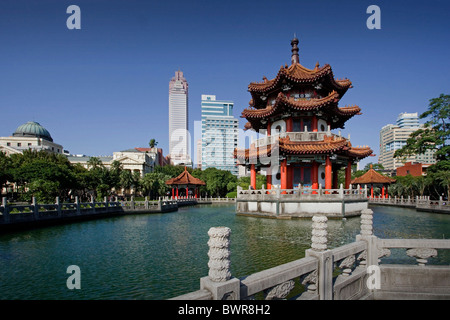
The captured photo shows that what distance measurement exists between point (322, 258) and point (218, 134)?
414ft

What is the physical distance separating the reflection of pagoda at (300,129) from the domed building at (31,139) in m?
68.8

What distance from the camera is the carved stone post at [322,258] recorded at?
524cm

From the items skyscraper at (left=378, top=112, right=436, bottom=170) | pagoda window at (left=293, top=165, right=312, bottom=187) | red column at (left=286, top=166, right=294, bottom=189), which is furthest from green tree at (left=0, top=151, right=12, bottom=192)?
skyscraper at (left=378, top=112, right=436, bottom=170)

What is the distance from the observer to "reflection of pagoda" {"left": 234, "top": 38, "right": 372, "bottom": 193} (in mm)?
21672

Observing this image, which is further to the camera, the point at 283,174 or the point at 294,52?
the point at 294,52

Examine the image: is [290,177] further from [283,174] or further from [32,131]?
[32,131]

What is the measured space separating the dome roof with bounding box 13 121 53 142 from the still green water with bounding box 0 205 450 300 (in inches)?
3106

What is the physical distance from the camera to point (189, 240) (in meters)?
13.2

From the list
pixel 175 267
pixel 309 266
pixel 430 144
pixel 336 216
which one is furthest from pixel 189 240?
pixel 430 144

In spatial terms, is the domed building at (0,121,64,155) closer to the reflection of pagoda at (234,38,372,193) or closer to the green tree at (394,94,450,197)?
the reflection of pagoda at (234,38,372,193)

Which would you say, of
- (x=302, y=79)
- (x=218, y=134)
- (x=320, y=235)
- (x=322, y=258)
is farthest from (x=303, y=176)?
(x=218, y=134)

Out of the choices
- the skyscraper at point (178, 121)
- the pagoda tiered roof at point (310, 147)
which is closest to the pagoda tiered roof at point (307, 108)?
the pagoda tiered roof at point (310, 147)

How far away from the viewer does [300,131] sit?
77.0ft
